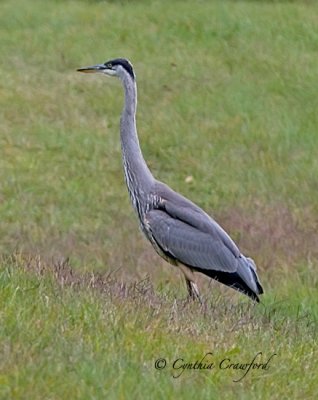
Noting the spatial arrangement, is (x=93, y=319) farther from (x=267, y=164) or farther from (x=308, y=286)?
(x=267, y=164)

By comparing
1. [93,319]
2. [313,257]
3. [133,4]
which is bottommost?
[133,4]

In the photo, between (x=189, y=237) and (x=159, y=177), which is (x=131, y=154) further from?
(x=159, y=177)

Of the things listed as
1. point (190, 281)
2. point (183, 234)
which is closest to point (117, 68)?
point (183, 234)

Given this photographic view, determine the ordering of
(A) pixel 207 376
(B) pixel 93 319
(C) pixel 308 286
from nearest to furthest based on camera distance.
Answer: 1. (A) pixel 207 376
2. (B) pixel 93 319
3. (C) pixel 308 286

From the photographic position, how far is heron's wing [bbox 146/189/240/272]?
9633mm

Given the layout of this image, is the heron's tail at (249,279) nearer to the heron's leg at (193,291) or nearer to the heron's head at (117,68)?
the heron's leg at (193,291)

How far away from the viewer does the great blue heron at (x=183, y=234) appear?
962cm

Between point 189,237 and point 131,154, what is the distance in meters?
0.86

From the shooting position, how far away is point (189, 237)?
9719 mm

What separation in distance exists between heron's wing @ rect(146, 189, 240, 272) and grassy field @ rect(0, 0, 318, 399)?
37cm

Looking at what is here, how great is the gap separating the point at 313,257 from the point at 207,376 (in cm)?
654

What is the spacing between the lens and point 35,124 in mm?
17312

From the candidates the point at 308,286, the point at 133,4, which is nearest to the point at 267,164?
the point at 308,286

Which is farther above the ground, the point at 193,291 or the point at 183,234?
the point at 183,234
